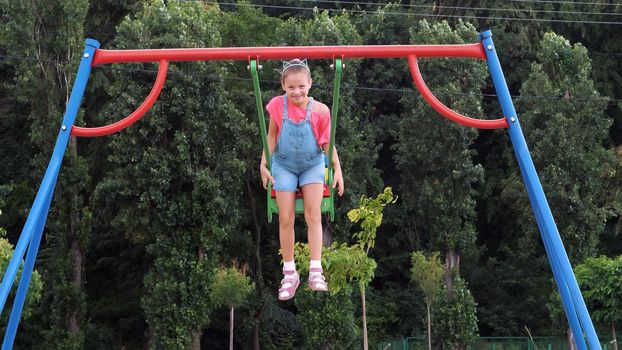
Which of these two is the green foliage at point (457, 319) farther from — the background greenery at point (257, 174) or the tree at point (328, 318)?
the tree at point (328, 318)

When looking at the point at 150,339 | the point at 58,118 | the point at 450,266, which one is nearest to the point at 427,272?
the point at 450,266

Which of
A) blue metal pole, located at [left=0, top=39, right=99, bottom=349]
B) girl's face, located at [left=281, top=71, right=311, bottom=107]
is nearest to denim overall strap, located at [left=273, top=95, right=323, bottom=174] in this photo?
girl's face, located at [left=281, top=71, right=311, bottom=107]

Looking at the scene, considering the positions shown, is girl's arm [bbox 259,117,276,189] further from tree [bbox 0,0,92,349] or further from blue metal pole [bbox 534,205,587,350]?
tree [bbox 0,0,92,349]

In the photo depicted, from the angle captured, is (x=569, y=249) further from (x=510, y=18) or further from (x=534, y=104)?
(x=510, y=18)

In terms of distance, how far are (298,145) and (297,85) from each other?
46 centimetres

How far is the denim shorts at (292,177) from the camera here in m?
8.12

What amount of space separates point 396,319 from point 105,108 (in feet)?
33.1

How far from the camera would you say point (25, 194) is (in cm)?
2739

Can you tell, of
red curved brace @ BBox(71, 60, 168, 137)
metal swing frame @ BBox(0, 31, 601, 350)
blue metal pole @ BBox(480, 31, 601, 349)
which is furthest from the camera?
red curved brace @ BBox(71, 60, 168, 137)

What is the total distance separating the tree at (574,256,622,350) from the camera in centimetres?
2461

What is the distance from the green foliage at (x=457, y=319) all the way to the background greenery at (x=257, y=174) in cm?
5

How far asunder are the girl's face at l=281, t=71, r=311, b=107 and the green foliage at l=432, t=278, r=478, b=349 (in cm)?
1878

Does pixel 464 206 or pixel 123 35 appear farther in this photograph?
pixel 464 206

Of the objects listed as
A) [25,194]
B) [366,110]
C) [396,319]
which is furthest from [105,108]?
[396,319]
